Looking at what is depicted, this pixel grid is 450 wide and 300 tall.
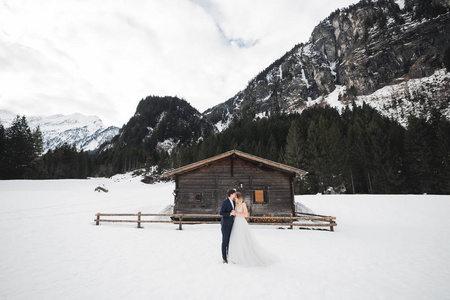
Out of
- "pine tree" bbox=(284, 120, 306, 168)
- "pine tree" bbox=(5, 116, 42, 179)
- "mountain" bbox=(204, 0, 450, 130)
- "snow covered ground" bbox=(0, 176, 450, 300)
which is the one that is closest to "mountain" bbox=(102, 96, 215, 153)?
"mountain" bbox=(204, 0, 450, 130)

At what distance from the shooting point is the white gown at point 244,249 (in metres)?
6.36

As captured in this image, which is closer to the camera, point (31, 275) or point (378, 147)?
point (31, 275)

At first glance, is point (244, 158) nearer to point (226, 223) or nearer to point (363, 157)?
point (226, 223)

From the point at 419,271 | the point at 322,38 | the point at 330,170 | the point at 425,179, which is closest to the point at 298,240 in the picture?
the point at 419,271

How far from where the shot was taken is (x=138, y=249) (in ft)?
28.2

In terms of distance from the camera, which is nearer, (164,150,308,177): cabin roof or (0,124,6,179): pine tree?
(164,150,308,177): cabin roof

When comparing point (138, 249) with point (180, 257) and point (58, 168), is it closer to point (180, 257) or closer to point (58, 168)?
point (180, 257)

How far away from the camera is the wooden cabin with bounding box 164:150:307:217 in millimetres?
16703

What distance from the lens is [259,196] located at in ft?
56.0

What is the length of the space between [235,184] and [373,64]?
422 feet

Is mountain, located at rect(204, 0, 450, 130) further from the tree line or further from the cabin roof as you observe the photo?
the cabin roof

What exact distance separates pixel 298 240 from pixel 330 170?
28521 mm

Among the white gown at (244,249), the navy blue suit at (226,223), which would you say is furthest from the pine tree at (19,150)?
the white gown at (244,249)

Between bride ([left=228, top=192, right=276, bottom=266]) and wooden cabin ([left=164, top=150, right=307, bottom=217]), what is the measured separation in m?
10.1
